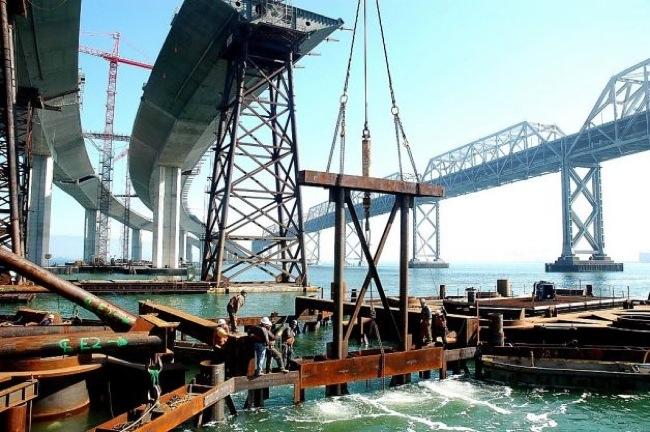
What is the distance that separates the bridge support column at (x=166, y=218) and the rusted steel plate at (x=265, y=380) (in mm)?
59237

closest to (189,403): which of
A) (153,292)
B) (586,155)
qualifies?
(153,292)

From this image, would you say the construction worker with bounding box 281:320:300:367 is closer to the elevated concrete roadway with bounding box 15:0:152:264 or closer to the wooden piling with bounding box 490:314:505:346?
the wooden piling with bounding box 490:314:505:346

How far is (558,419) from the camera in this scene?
1180cm

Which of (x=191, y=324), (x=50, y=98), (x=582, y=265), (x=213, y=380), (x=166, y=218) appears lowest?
(x=213, y=380)

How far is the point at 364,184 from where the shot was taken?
12070 mm

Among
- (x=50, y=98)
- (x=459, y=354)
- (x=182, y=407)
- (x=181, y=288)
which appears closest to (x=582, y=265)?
(x=181, y=288)

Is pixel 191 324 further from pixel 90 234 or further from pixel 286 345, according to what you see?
pixel 90 234

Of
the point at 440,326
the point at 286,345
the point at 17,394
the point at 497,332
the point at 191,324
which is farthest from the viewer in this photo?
the point at 440,326

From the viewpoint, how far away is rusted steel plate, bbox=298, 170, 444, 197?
1132 cm

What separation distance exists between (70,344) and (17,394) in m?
1.41

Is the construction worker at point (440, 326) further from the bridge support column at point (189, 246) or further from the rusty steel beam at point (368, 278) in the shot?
the bridge support column at point (189, 246)

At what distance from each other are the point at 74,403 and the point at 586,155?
11821 cm

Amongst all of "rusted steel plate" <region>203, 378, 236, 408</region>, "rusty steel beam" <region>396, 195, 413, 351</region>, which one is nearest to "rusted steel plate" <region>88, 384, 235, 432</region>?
"rusted steel plate" <region>203, 378, 236, 408</region>

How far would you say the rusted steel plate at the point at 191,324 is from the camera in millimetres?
12531
